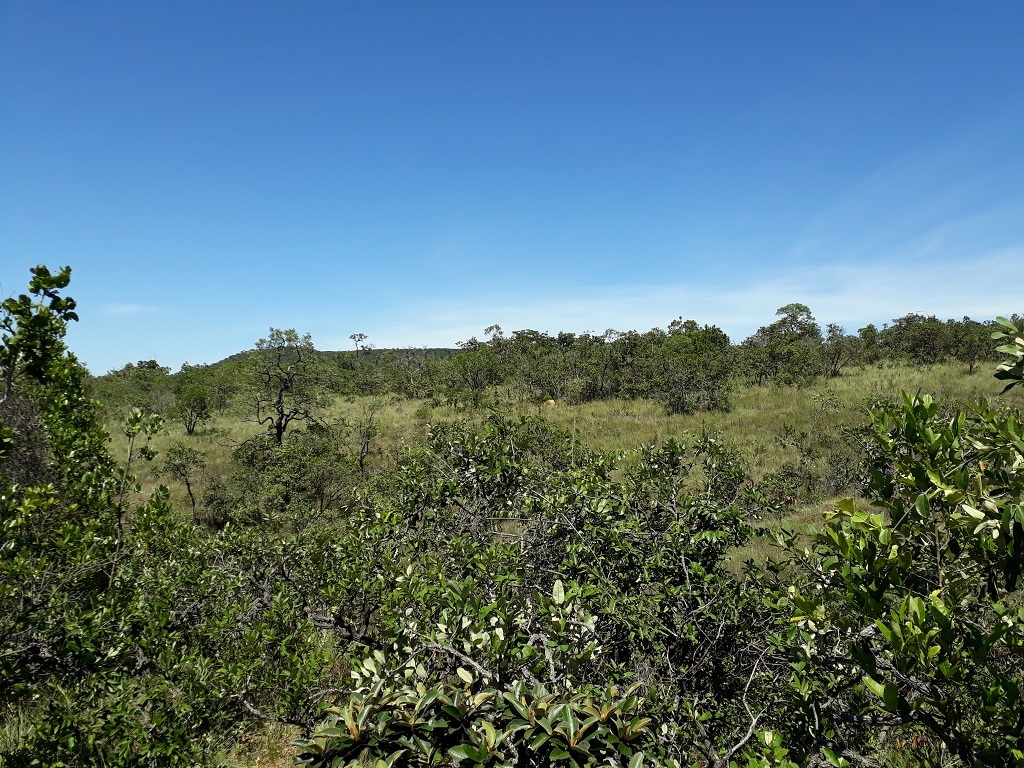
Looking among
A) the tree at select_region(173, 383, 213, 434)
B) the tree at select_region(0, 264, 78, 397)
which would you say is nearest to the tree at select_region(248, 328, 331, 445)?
the tree at select_region(173, 383, 213, 434)

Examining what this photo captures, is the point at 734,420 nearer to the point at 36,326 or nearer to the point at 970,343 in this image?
the point at 970,343

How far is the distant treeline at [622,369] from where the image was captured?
1024 inches

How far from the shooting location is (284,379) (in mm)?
18531

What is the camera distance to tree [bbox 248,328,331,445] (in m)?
18.4

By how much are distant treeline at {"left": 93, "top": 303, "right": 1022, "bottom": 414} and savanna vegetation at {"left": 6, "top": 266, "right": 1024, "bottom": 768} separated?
57.8 ft

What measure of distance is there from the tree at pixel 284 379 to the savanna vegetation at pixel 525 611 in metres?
11.1

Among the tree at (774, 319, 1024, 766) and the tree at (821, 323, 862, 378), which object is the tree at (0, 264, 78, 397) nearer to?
the tree at (774, 319, 1024, 766)

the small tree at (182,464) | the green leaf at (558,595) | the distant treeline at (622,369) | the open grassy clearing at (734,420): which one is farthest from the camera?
the distant treeline at (622,369)

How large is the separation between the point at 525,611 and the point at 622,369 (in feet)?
90.6

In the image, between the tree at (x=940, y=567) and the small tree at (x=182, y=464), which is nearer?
the tree at (x=940, y=567)

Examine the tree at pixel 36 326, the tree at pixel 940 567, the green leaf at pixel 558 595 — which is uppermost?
the tree at pixel 36 326

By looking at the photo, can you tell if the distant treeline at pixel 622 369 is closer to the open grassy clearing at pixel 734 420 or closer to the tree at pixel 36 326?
the open grassy clearing at pixel 734 420

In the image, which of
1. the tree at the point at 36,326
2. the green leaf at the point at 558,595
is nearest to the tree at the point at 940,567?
the green leaf at the point at 558,595

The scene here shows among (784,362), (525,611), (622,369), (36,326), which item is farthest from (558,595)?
(784,362)
